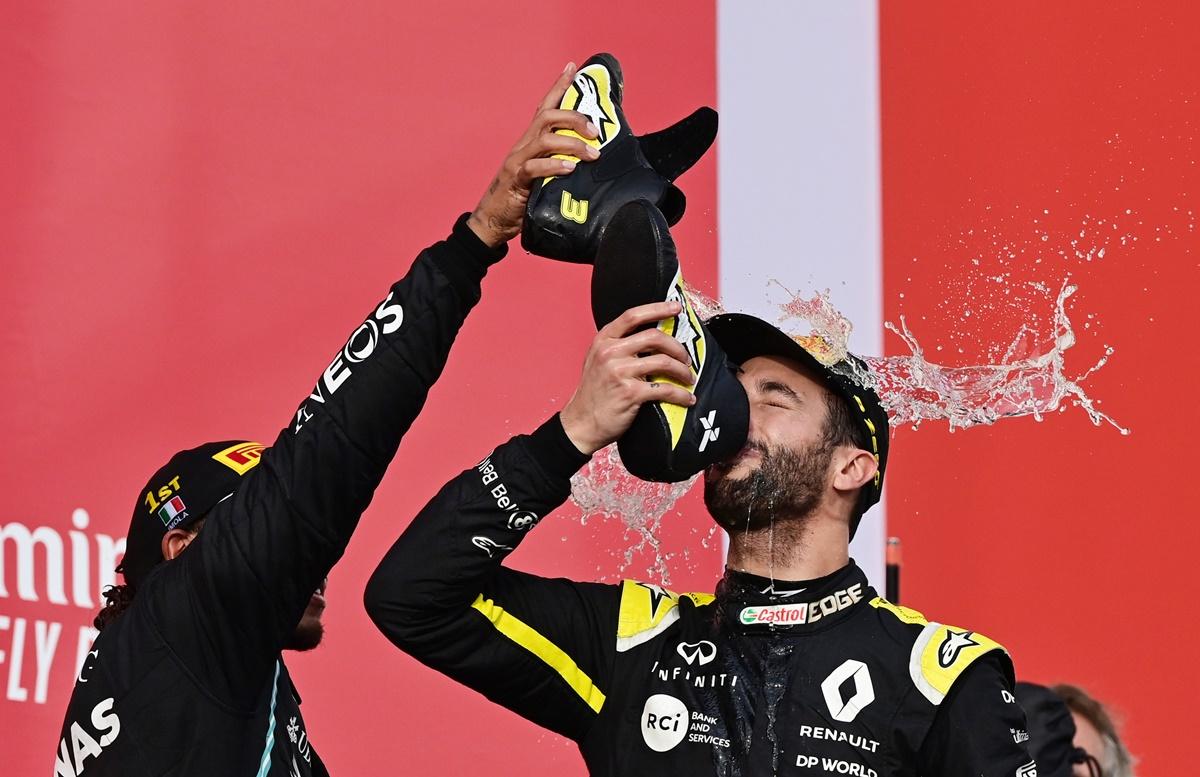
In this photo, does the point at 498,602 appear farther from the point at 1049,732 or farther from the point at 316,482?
the point at 1049,732

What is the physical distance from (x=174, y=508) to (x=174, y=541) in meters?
0.04

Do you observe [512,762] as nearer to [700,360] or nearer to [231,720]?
[231,720]

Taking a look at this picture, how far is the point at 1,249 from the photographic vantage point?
2.90 meters

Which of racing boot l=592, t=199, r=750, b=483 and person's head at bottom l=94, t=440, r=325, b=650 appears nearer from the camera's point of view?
racing boot l=592, t=199, r=750, b=483

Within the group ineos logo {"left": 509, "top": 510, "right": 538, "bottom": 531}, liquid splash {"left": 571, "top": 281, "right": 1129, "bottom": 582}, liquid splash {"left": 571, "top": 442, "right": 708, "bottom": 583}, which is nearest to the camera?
ineos logo {"left": 509, "top": 510, "right": 538, "bottom": 531}

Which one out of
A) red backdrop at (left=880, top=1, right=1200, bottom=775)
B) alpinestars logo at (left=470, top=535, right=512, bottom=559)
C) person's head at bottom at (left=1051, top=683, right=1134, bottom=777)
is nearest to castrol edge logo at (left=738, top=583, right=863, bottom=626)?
alpinestars logo at (left=470, top=535, right=512, bottom=559)

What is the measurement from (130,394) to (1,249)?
0.41 meters

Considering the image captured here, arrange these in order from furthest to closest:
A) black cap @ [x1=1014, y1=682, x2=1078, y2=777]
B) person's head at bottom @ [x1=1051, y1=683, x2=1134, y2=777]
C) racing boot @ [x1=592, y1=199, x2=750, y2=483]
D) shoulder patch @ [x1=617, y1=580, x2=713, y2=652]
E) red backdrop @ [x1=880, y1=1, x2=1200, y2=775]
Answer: red backdrop @ [x1=880, y1=1, x2=1200, y2=775]
person's head at bottom @ [x1=1051, y1=683, x2=1134, y2=777]
black cap @ [x1=1014, y1=682, x2=1078, y2=777]
shoulder patch @ [x1=617, y1=580, x2=713, y2=652]
racing boot @ [x1=592, y1=199, x2=750, y2=483]

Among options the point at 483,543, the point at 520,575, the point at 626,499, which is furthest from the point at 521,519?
the point at 626,499

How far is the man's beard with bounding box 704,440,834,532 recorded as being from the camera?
1.65 m

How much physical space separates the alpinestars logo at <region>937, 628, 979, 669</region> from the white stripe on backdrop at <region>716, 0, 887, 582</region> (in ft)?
3.82

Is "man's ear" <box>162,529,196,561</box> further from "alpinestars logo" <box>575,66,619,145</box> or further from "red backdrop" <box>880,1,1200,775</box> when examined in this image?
"red backdrop" <box>880,1,1200,775</box>

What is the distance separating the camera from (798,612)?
1.65m

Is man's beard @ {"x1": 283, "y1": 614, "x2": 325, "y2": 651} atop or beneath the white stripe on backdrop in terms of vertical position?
beneath
